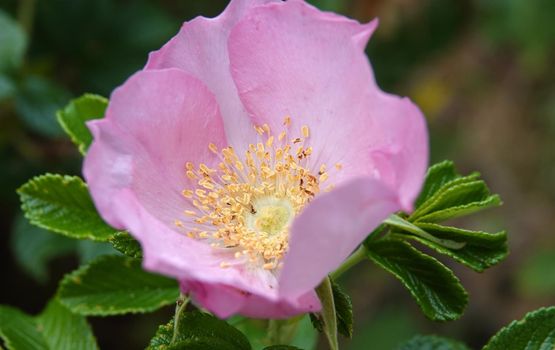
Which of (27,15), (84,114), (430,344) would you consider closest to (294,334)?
(430,344)

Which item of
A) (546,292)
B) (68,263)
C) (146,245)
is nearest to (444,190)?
(146,245)

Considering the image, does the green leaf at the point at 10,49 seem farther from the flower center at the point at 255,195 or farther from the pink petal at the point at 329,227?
the pink petal at the point at 329,227

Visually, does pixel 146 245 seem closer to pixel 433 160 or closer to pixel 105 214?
pixel 105 214

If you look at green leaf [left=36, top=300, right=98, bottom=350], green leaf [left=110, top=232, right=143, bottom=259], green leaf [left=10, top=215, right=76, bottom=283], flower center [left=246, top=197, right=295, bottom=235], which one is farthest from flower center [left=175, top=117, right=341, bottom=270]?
green leaf [left=10, top=215, right=76, bottom=283]

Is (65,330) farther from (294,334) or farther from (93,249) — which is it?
(294,334)

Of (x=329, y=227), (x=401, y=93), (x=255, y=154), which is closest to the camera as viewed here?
(x=329, y=227)

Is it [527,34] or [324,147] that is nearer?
[324,147]
